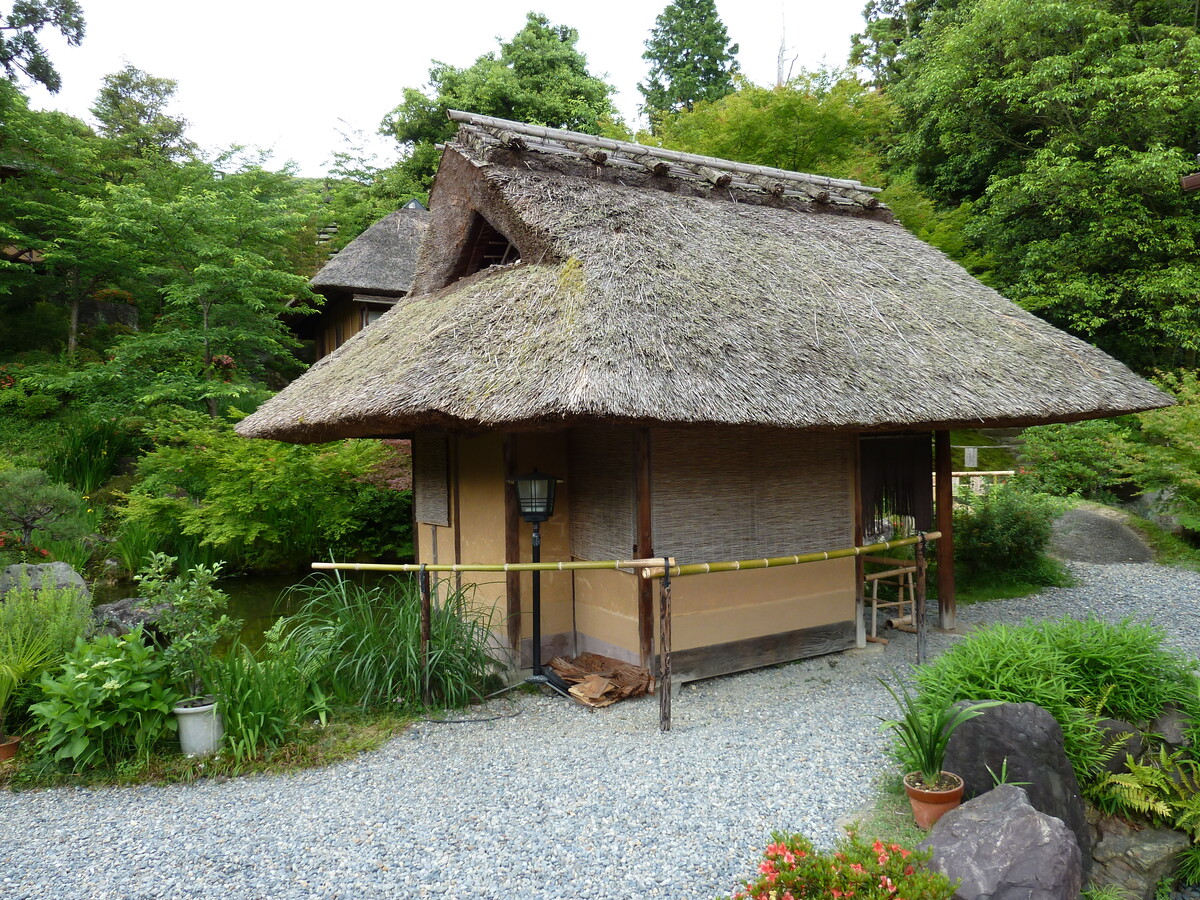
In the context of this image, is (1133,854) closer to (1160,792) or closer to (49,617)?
(1160,792)

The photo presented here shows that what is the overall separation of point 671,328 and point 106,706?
4062mm

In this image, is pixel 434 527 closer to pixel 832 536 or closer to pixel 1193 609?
pixel 832 536

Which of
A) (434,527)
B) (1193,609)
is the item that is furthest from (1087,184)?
(434,527)

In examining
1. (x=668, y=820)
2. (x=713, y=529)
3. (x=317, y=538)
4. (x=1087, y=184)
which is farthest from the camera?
(x=1087, y=184)

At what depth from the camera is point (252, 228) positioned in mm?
12109

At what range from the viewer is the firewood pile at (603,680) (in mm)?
5113

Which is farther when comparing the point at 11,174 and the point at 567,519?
the point at 11,174

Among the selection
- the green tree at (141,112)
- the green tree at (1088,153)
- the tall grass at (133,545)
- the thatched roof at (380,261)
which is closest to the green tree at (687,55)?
the green tree at (1088,153)

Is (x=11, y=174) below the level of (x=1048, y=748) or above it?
above

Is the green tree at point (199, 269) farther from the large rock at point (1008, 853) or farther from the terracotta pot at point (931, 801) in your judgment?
the large rock at point (1008, 853)

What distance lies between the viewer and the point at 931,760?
325cm

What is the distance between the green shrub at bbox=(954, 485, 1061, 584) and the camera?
29.6ft

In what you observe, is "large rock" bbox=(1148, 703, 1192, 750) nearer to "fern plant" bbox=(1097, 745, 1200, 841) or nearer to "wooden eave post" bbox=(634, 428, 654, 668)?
"fern plant" bbox=(1097, 745, 1200, 841)

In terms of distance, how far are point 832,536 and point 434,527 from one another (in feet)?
12.7
